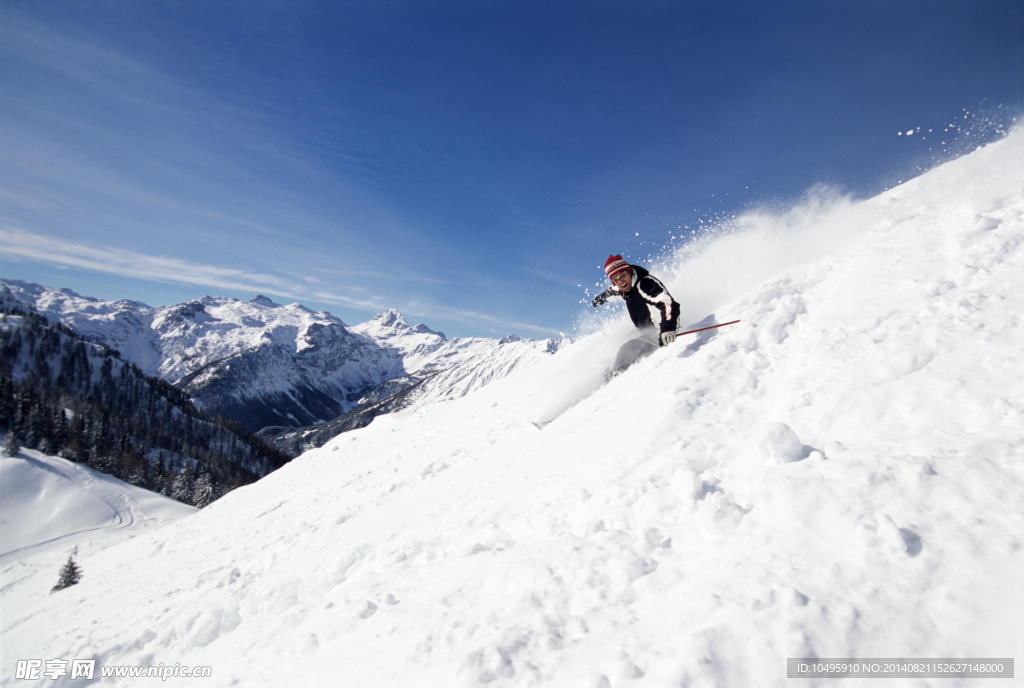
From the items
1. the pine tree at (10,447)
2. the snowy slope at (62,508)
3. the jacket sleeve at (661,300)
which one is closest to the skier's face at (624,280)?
the jacket sleeve at (661,300)

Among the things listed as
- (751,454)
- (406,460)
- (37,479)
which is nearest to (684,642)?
(751,454)

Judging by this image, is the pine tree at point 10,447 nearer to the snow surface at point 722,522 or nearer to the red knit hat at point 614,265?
the snow surface at point 722,522

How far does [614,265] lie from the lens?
1101cm

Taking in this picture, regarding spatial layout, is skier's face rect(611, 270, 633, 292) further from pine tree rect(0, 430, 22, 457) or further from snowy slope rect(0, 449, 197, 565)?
pine tree rect(0, 430, 22, 457)

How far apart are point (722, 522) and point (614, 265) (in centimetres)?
728

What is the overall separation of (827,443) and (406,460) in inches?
453

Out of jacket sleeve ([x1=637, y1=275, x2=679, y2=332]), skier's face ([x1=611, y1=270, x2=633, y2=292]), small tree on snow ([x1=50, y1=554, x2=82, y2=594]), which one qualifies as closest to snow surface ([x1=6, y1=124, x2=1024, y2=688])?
jacket sleeve ([x1=637, y1=275, x2=679, y2=332])

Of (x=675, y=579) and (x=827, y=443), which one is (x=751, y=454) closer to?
(x=827, y=443)

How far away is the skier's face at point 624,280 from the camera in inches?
432

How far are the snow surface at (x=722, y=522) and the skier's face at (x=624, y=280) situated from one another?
2.43 meters

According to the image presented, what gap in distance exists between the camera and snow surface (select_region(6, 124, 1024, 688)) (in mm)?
3686

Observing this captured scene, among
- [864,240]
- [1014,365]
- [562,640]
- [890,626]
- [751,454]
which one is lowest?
A: [562,640]

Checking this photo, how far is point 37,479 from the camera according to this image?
6350 centimetres

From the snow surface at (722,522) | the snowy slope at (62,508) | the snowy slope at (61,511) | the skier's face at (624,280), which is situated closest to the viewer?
the snow surface at (722,522)
